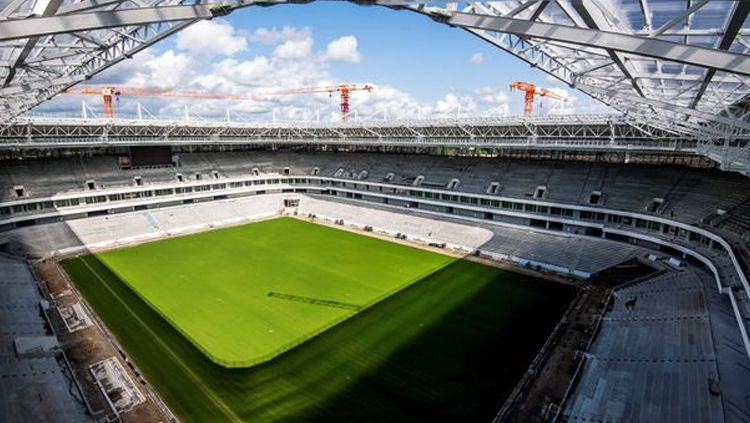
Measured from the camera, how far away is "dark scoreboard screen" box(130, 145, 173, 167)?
147 ft

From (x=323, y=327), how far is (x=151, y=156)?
112 ft

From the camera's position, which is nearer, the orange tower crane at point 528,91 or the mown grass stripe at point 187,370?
the mown grass stripe at point 187,370

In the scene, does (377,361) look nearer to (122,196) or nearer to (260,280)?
(260,280)

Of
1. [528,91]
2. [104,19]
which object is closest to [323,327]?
[104,19]

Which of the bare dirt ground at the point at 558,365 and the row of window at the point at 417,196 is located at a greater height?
the row of window at the point at 417,196

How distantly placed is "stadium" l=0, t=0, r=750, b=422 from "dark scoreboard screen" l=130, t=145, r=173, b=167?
0.80 ft

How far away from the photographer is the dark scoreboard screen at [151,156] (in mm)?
44875

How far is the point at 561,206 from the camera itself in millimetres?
34094

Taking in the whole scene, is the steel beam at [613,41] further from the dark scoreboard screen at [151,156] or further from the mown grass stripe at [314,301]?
the dark scoreboard screen at [151,156]

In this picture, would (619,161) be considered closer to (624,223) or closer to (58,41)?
(624,223)

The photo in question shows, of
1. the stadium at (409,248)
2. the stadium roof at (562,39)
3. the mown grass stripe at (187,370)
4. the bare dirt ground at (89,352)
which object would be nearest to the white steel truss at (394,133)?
the stadium at (409,248)

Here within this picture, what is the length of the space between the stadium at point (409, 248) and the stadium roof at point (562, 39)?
68mm

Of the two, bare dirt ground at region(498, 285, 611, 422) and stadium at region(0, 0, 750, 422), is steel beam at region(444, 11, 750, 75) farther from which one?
bare dirt ground at region(498, 285, 611, 422)

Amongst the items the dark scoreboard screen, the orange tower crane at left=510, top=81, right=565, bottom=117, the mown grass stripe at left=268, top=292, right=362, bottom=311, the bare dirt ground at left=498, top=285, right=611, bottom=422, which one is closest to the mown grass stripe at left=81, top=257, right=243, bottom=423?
the mown grass stripe at left=268, top=292, right=362, bottom=311
